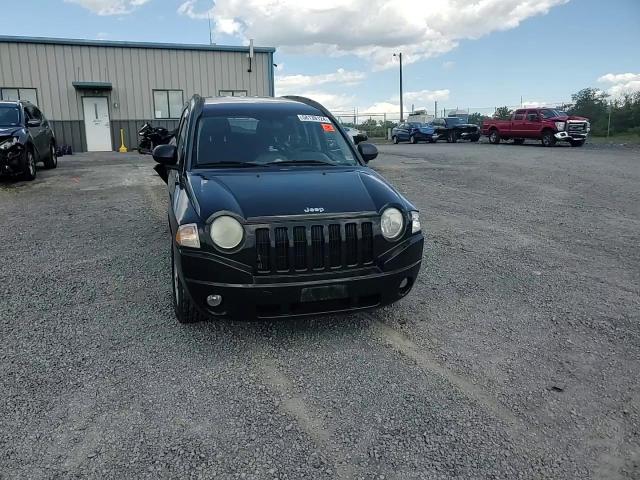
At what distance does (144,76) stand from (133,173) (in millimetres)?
12888

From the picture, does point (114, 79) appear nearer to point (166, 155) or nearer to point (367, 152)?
point (166, 155)

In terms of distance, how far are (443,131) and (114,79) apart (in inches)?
752

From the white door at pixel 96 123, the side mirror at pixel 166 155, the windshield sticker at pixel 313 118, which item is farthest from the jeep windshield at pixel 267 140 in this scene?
the white door at pixel 96 123

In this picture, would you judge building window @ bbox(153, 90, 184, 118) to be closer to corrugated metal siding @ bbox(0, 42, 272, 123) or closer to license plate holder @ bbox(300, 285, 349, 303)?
corrugated metal siding @ bbox(0, 42, 272, 123)

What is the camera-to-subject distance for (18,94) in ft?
74.3

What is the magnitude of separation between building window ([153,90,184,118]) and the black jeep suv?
22.3 metres

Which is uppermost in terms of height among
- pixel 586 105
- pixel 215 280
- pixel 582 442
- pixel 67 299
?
pixel 586 105

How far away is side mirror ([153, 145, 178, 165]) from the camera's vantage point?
458 centimetres

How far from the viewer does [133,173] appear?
13.3 m

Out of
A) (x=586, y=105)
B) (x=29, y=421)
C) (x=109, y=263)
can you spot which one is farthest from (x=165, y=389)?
(x=586, y=105)

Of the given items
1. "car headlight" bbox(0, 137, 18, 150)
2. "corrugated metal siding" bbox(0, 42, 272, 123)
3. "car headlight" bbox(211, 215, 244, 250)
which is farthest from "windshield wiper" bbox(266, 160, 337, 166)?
"corrugated metal siding" bbox(0, 42, 272, 123)

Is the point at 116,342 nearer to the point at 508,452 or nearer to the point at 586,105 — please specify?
the point at 508,452

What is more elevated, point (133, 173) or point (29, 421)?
point (133, 173)

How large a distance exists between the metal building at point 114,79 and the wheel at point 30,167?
13.6 meters
